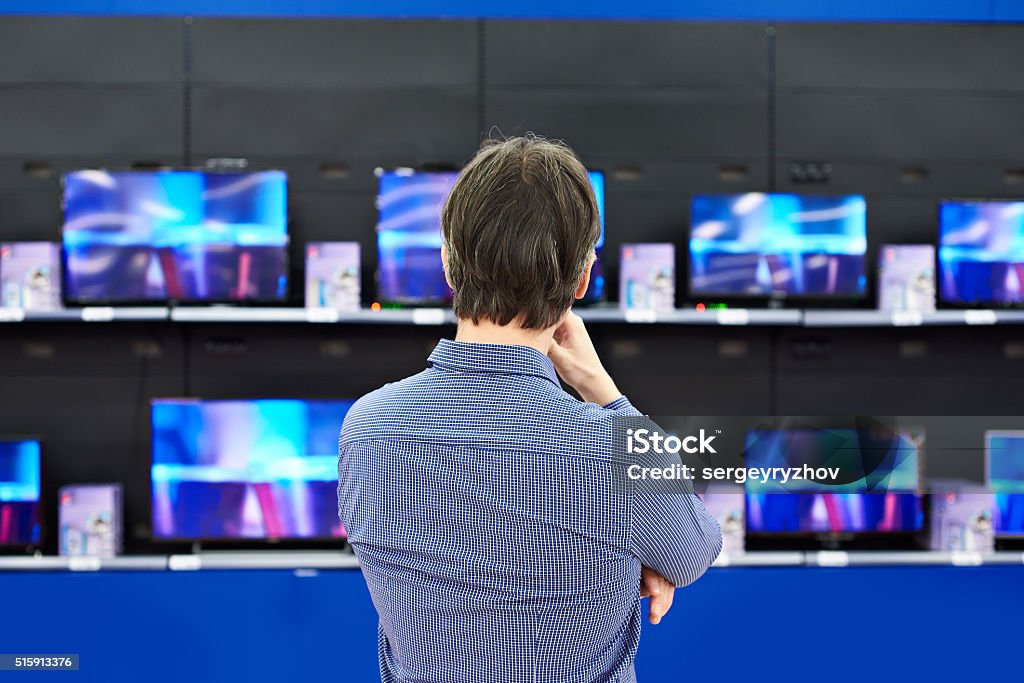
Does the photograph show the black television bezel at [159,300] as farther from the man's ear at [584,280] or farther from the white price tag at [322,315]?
the man's ear at [584,280]

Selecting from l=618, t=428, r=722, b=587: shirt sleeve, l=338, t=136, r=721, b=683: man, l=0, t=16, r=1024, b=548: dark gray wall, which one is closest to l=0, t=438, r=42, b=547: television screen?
l=0, t=16, r=1024, b=548: dark gray wall

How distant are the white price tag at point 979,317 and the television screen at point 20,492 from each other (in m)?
3.26

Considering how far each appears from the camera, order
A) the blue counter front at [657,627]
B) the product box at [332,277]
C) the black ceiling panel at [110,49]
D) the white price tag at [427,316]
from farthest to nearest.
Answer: the black ceiling panel at [110,49] < the product box at [332,277] < the white price tag at [427,316] < the blue counter front at [657,627]

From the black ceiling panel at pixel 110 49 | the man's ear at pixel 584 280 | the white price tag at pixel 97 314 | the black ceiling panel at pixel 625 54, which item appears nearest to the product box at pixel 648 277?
the black ceiling panel at pixel 625 54

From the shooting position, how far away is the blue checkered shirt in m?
0.80

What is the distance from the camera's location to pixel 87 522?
2.87 metres

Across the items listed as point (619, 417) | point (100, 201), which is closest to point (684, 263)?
point (100, 201)

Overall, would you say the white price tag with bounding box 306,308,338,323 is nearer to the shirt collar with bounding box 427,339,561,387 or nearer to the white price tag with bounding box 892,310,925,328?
the white price tag with bounding box 892,310,925,328

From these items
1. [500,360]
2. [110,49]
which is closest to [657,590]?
[500,360]

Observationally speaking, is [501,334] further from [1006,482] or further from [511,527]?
[1006,482]

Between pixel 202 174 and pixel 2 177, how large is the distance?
0.90 m

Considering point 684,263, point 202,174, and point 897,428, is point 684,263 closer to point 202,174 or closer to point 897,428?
point 897,428

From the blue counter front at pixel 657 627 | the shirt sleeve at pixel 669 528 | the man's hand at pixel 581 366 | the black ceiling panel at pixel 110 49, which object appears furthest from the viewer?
the black ceiling panel at pixel 110 49

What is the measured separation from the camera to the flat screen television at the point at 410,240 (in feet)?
9.67
